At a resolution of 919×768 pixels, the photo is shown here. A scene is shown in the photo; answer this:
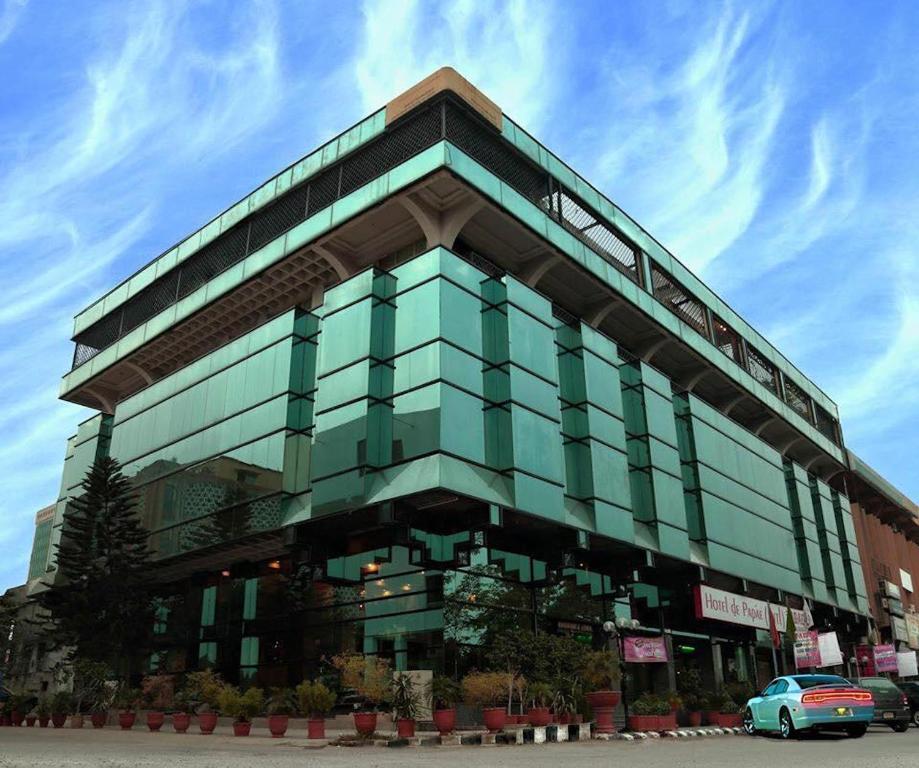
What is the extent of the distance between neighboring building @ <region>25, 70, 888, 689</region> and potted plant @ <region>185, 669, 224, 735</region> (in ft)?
13.2

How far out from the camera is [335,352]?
3128cm

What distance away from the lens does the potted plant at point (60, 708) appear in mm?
29219

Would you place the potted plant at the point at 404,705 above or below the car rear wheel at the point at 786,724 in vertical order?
above

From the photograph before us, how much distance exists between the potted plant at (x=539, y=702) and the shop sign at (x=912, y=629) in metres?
53.5

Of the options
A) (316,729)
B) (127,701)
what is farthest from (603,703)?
(127,701)

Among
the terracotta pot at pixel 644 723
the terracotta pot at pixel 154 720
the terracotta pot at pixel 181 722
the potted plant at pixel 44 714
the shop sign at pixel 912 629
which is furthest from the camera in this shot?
the shop sign at pixel 912 629

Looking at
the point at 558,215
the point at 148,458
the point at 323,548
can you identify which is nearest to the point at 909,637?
the point at 558,215

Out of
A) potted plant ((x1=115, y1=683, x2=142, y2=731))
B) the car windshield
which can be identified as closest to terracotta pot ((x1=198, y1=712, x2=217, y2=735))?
potted plant ((x1=115, y1=683, x2=142, y2=731))

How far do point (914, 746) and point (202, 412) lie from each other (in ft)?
96.1

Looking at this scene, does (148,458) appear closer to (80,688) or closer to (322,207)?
(80,688)

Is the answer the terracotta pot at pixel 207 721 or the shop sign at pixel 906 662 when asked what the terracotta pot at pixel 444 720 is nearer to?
the terracotta pot at pixel 207 721

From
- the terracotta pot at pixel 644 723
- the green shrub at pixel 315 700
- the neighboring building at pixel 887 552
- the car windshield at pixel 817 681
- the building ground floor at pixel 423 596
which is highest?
the neighboring building at pixel 887 552

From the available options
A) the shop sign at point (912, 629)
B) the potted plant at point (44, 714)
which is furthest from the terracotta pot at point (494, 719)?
the shop sign at point (912, 629)

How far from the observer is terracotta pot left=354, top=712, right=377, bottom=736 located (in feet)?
67.4
